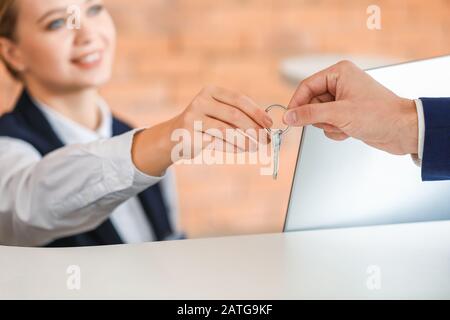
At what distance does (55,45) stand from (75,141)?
10.1 inches

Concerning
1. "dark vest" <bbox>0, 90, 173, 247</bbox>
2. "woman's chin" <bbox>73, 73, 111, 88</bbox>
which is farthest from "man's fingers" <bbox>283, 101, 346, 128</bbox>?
"woman's chin" <bbox>73, 73, 111, 88</bbox>

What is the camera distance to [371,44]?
338 cm

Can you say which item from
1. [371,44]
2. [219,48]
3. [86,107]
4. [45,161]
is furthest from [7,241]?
[371,44]

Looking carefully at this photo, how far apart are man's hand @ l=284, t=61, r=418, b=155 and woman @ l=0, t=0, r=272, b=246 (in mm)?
96

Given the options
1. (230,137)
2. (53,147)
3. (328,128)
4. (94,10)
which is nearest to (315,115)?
(328,128)

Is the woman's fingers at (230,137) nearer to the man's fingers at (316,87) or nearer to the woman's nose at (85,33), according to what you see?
the man's fingers at (316,87)

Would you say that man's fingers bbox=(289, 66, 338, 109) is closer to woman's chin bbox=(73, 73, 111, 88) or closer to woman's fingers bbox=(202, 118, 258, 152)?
woman's fingers bbox=(202, 118, 258, 152)

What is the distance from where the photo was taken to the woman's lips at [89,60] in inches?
81.0

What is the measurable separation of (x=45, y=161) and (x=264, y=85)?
178 centimetres

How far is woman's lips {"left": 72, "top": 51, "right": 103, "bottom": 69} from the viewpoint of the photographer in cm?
206

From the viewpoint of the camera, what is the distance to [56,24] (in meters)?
1.95

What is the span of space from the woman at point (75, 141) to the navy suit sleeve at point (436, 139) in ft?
0.74

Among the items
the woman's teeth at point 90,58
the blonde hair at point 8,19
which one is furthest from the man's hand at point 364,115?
the woman's teeth at point 90,58
